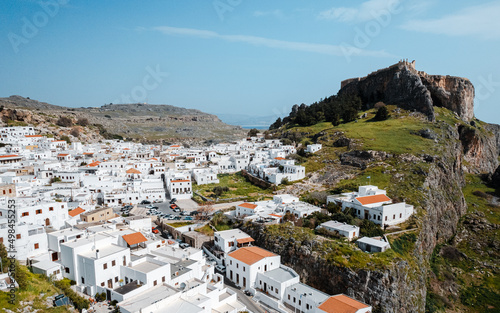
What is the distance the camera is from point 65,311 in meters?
Result: 17.0

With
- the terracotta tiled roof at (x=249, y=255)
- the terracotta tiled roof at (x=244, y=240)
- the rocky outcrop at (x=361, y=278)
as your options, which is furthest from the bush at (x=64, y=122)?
A: the rocky outcrop at (x=361, y=278)

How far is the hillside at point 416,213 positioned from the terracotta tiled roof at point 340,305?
2804 millimetres

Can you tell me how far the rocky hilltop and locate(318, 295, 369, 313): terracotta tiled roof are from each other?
52.9m

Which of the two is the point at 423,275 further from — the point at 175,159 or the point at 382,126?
the point at 175,159

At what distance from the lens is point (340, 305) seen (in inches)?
854

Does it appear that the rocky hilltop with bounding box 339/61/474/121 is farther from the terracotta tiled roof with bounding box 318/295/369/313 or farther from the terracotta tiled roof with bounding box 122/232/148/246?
the terracotta tiled roof with bounding box 122/232/148/246

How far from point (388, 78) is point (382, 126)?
19.7m

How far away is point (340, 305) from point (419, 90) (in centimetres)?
5775

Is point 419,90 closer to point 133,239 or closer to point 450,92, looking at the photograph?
point 450,92

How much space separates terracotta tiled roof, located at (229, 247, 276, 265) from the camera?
26.1 metres

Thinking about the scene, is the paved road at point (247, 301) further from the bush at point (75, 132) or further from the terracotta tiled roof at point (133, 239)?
the bush at point (75, 132)

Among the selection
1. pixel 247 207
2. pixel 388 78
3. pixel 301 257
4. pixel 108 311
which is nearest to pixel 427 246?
pixel 301 257

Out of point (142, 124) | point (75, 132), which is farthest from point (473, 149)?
point (142, 124)

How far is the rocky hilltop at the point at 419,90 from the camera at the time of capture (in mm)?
67312
